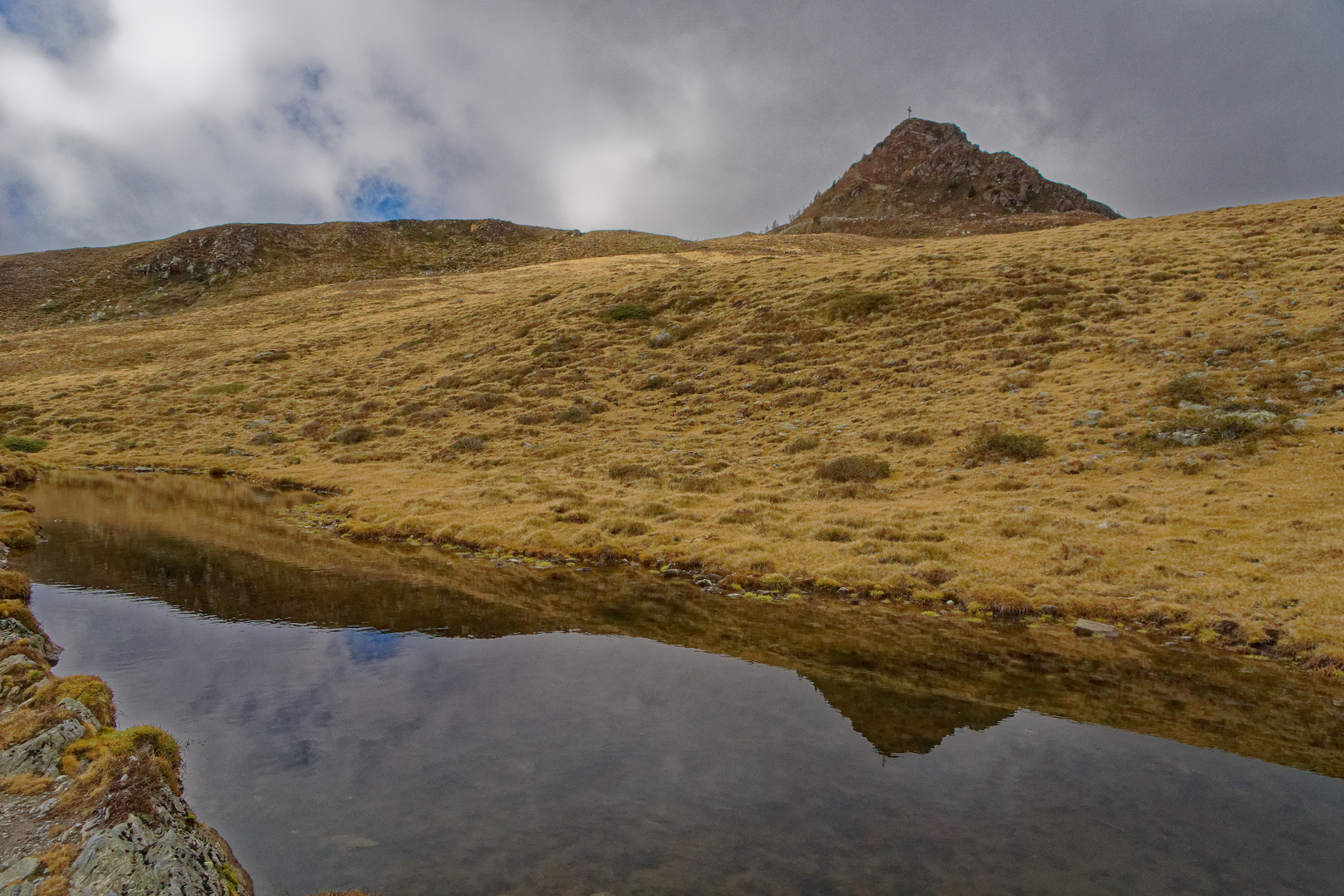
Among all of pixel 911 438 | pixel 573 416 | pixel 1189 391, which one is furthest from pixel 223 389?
pixel 1189 391

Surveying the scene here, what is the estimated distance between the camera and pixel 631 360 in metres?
59.7

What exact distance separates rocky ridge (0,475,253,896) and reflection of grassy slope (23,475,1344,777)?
7713 millimetres

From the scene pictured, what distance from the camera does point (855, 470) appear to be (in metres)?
33.3

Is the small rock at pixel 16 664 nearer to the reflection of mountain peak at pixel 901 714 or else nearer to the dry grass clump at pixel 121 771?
the dry grass clump at pixel 121 771

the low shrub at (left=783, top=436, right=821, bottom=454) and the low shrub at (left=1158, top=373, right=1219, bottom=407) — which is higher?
the low shrub at (left=1158, top=373, right=1219, bottom=407)

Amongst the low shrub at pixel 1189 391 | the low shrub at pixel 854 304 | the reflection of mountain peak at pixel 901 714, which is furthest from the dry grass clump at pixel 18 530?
the low shrub at pixel 854 304

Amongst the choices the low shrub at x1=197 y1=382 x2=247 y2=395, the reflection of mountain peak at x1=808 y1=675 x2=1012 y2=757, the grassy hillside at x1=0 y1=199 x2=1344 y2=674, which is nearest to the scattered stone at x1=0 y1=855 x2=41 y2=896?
the reflection of mountain peak at x1=808 y1=675 x2=1012 y2=757

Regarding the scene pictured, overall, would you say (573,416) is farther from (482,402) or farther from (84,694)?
(84,694)

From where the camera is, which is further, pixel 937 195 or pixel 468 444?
pixel 937 195

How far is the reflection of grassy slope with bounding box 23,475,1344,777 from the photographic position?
13.8 meters

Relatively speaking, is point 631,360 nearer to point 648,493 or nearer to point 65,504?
point 648,493

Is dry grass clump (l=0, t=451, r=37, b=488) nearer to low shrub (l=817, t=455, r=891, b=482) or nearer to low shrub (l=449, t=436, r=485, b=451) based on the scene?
low shrub (l=449, t=436, r=485, b=451)

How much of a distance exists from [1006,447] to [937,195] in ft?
502

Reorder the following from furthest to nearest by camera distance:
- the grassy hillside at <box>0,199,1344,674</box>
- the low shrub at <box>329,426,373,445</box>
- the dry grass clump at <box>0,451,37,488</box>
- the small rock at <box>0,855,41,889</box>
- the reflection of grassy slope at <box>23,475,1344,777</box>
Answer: the low shrub at <box>329,426,373,445</box> < the dry grass clump at <box>0,451,37,488</box> < the grassy hillside at <box>0,199,1344,674</box> < the reflection of grassy slope at <box>23,475,1344,777</box> < the small rock at <box>0,855,41,889</box>
